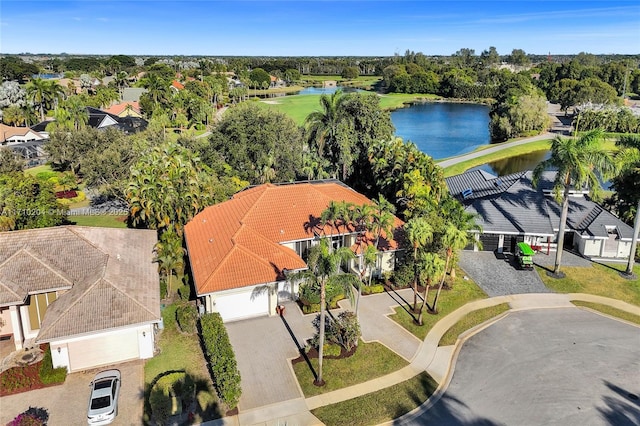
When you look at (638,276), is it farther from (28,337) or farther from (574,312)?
(28,337)

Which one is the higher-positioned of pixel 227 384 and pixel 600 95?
pixel 600 95

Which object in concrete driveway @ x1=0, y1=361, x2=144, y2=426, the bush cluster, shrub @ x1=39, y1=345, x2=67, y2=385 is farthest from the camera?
the bush cluster

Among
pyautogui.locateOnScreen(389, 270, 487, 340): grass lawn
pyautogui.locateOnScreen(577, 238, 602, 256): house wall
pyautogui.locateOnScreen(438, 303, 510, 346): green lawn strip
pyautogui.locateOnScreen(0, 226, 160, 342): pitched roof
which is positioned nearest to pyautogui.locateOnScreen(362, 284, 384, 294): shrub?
pyautogui.locateOnScreen(389, 270, 487, 340): grass lawn

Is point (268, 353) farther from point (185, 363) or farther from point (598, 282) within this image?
point (598, 282)

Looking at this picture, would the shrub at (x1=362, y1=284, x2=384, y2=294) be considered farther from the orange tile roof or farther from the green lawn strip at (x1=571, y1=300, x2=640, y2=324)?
the green lawn strip at (x1=571, y1=300, x2=640, y2=324)

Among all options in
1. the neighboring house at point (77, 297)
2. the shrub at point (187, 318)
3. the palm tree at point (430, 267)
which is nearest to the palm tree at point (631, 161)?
the palm tree at point (430, 267)

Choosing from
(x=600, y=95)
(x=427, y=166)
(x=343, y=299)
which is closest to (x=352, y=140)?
(x=427, y=166)

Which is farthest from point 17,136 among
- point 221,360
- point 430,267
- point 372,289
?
point 430,267
